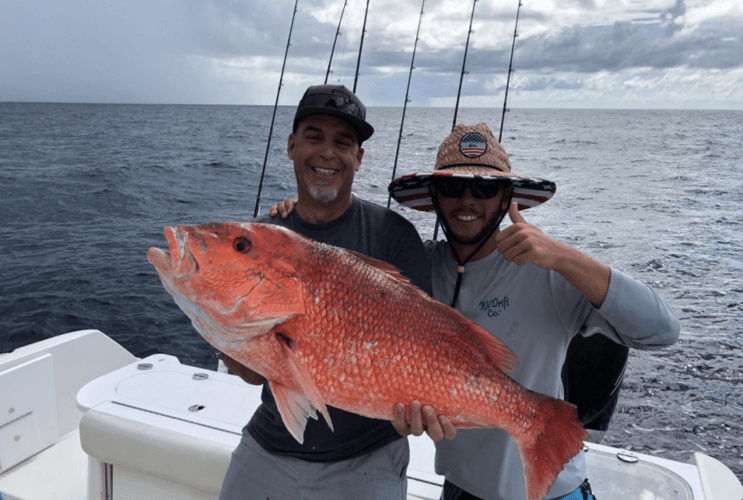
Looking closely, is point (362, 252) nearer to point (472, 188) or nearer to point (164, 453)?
point (472, 188)

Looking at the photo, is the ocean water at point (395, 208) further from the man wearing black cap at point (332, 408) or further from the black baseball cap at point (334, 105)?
the black baseball cap at point (334, 105)

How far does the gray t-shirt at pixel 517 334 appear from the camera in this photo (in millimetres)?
2186

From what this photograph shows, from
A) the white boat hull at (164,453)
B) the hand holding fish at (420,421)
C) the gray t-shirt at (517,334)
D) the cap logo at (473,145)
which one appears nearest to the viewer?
the hand holding fish at (420,421)

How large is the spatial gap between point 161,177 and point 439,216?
2639 centimetres

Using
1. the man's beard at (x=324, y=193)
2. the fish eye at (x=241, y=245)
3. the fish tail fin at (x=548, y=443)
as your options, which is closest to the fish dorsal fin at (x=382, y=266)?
the fish eye at (x=241, y=245)

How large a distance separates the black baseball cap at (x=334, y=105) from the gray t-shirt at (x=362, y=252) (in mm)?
Result: 387

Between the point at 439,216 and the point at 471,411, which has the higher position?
the point at 439,216

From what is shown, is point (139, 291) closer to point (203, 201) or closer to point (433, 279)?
point (203, 201)

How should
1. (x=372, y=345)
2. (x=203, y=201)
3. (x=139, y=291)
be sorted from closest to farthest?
(x=372, y=345), (x=139, y=291), (x=203, y=201)

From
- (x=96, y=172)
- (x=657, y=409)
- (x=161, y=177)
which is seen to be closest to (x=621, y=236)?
(x=657, y=409)

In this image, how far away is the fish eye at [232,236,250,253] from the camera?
176 centimetres

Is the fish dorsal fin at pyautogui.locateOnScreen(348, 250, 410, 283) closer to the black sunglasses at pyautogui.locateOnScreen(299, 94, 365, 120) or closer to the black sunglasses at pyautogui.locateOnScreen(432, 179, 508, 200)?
the black sunglasses at pyautogui.locateOnScreen(432, 179, 508, 200)

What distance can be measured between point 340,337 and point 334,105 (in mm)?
1102

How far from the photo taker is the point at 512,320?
2.25 m
